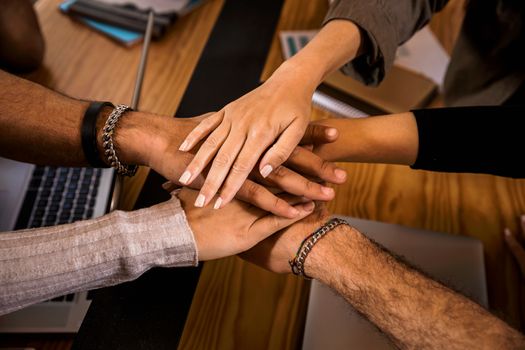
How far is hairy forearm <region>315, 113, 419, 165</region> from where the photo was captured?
772 millimetres

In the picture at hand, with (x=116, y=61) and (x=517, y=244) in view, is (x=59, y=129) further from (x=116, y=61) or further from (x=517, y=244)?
(x=517, y=244)

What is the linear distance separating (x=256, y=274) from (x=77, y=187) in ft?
1.41

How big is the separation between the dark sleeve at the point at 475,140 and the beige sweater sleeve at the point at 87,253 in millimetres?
521

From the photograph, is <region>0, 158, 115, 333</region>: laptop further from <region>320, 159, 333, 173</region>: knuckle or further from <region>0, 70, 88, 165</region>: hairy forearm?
<region>320, 159, 333, 173</region>: knuckle

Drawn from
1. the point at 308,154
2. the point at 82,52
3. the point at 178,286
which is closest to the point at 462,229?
the point at 308,154

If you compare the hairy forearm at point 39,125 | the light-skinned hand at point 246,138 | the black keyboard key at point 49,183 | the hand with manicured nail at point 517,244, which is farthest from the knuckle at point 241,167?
the hand with manicured nail at point 517,244

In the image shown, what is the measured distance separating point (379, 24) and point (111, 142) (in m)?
0.61

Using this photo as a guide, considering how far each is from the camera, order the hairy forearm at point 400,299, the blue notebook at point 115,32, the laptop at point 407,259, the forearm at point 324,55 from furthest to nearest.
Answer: the blue notebook at point 115,32
the forearm at point 324,55
the laptop at point 407,259
the hairy forearm at point 400,299

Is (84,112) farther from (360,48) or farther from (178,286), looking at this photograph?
(360,48)

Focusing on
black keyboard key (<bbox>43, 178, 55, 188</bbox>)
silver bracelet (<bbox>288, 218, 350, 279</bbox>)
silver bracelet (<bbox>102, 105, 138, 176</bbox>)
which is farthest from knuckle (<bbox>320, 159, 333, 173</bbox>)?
black keyboard key (<bbox>43, 178, 55, 188</bbox>)

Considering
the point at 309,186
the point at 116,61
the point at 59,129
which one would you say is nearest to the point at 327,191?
the point at 309,186

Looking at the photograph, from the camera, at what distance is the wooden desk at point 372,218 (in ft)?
2.18

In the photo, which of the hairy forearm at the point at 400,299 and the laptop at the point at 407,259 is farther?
the laptop at the point at 407,259

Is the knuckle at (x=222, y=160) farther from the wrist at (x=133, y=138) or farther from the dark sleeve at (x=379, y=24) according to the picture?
the dark sleeve at (x=379, y=24)
